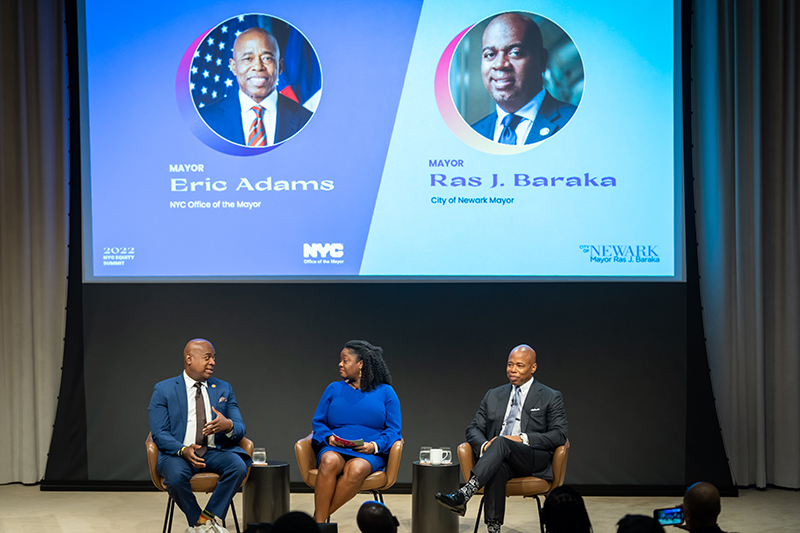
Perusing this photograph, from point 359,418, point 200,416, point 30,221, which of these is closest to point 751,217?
point 359,418

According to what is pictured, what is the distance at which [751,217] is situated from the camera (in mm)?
5148

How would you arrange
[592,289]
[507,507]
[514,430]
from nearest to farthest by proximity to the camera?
[514,430], [507,507], [592,289]

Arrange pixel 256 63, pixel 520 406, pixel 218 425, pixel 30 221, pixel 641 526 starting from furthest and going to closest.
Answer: pixel 30 221, pixel 256 63, pixel 520 406, pixel 218 425, pixel 641 526

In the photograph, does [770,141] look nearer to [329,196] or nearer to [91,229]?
[329,196]

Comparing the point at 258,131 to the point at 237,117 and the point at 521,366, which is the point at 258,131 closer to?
the point at 237,117

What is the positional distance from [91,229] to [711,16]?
4531 mm

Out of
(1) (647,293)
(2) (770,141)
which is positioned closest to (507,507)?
(1) (647,293)

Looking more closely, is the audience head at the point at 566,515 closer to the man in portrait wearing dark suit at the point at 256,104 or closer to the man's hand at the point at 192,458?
the man's hand at the point at 192,458

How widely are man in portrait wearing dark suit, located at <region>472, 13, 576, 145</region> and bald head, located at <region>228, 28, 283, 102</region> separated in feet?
4.62

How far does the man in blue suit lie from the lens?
12.3 feet

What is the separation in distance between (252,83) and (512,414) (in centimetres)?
277

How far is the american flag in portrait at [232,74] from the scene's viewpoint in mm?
5031

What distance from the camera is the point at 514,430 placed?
4121 millimetres

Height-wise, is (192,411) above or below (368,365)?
below
